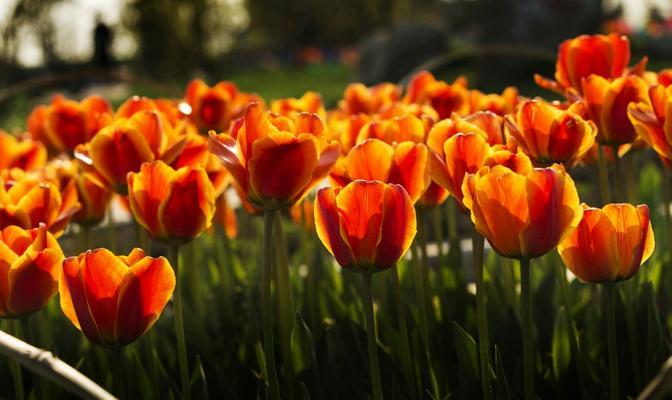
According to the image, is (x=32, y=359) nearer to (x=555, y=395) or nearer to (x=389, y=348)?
(x=389, y=348)

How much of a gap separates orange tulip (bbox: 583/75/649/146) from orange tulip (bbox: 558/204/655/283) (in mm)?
388

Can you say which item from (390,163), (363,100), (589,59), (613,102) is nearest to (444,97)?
(363,100)

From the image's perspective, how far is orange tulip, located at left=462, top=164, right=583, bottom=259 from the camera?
3.78 feet

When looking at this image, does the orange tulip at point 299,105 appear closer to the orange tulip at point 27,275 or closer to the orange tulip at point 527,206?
the orange tulip at point 27,275

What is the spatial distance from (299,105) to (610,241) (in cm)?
115

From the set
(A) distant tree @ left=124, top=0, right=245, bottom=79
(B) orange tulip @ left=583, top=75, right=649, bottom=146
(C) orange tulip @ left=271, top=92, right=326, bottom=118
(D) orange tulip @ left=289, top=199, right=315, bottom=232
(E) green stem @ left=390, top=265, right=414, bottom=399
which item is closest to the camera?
(E) green stem @ left=390, top=265, right=414, bottom=399

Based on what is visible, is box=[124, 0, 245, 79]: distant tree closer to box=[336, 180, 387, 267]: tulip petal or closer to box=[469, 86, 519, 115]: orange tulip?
box=[469, 86, 519, 115]: orange tulip

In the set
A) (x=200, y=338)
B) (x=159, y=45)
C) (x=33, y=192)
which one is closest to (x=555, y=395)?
(x=200, y=338)

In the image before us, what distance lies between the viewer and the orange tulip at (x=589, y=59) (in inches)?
73.4

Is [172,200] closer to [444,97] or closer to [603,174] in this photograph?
[603,174]

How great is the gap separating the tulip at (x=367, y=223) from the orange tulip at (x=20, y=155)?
4.07 feet

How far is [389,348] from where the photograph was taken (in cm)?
169

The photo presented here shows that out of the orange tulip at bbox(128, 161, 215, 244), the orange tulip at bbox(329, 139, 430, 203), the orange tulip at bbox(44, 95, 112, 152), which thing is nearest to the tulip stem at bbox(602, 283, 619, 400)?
the orange tulip at bbox(329, 139, 430, 203)

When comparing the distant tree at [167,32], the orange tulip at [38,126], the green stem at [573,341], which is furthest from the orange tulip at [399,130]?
the distant tree at [167,32]
